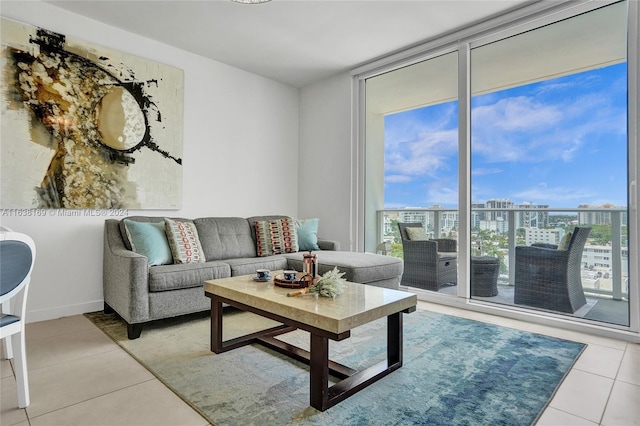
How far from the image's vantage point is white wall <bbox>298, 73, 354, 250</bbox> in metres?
4.59

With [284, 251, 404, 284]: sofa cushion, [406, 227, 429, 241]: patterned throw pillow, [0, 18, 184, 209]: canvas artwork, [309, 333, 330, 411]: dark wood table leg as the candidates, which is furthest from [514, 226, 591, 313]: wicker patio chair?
[0, 18, 184, 209]: canvas artwork

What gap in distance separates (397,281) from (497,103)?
2036 mm

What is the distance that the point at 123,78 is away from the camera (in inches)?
136

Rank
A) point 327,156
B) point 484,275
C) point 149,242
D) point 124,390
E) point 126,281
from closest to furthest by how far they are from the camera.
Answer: point 124,390
point 126,281
point 149,242
point 484,275
point 327,156

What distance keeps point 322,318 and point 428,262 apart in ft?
8.54

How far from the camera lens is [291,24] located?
340 centimetres

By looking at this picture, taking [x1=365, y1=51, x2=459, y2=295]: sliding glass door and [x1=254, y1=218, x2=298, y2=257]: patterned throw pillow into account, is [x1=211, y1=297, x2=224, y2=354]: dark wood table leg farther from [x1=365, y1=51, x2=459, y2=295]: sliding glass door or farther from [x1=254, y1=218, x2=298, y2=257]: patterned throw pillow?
[x1=365, y1=51, x2=459, y2=295]: sliding glass door

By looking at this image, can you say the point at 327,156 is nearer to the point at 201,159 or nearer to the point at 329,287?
the point at 201,159

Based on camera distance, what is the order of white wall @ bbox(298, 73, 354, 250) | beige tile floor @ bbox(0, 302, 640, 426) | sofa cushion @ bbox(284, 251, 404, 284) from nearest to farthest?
1. beige tile floor @ bbox(0, 302, 640, 426)
2. sofa cushion @ bbox(284, 251, 404, 284)
3. white wall @ bbox(298, 73, 354, 250)

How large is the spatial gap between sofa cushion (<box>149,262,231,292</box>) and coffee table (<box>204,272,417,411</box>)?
54 centimetres

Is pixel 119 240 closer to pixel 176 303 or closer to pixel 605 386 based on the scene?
pixel 176 303

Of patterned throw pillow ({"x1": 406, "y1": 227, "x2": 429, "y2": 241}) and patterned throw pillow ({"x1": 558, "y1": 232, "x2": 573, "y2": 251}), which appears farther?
patterned throw pillow ({"x1": 406, "y1": 227, "x2": 429, "y2": 241})

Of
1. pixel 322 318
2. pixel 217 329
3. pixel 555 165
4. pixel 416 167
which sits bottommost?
pixel 217 329

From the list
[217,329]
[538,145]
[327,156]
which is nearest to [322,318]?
[217,329]
